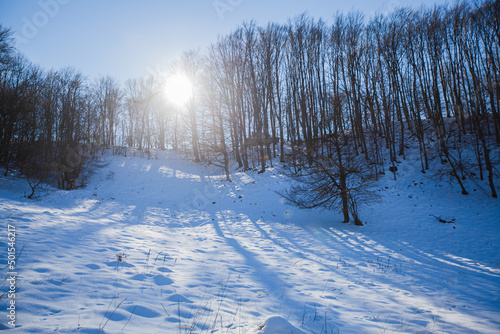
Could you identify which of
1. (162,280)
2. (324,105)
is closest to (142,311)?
(162,280)

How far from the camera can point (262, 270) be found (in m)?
5.53

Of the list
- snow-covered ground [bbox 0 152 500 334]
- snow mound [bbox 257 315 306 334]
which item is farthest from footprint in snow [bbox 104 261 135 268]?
snow mound [bbox 257 315 306 334]

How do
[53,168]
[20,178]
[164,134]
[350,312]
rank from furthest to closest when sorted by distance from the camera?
[164,134]
[53,168]
[20,178]
[350,312]

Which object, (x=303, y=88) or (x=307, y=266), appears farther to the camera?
(x=303, y=88)

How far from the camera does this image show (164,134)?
126 feet

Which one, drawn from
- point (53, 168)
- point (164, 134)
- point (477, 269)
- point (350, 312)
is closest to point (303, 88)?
point (477, 269)

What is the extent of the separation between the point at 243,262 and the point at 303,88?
20.4 metres

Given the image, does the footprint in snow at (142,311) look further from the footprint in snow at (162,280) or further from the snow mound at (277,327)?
the snow mound at (277,327)

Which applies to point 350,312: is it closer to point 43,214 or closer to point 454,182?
point 43,214

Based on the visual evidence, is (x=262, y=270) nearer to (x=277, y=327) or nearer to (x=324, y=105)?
(x=277, y=327)

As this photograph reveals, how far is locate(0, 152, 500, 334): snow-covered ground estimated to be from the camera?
2.94 metres

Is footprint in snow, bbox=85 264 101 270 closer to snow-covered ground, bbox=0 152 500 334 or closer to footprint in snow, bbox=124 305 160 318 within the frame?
snow-covered ground, bbox=0 152 500 334

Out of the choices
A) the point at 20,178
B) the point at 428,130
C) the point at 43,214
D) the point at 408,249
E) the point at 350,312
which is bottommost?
the point at 408,249

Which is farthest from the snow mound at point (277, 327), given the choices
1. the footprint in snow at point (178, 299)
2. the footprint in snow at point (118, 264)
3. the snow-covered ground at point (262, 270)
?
the footprint in snow at point (118, 264)
